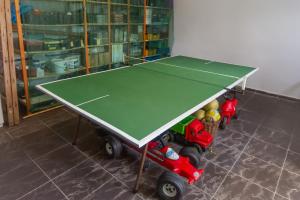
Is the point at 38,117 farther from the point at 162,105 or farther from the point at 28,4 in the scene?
the point at 162,105

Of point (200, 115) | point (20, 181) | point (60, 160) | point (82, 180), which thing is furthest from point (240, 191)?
point (20, 181)

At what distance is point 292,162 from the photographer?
7.64 feet

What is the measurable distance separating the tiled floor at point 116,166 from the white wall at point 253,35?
4.33 feet

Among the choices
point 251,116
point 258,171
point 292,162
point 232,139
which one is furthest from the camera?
point 251,116

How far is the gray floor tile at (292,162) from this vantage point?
223cm

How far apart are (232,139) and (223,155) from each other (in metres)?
0.41

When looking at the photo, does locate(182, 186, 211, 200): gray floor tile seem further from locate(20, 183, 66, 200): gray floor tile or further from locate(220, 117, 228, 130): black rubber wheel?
locate(220, 117, 228, 130): black rubber wheel

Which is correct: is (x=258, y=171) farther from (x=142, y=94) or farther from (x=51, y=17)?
(x=51, y=17)

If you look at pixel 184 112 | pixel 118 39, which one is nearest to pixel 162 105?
pixel 184 112

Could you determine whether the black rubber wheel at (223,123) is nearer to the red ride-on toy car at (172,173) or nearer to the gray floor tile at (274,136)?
the gray floor tile at (274,136)

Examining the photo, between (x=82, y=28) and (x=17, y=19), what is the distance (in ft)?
3.39

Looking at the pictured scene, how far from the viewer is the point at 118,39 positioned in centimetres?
423

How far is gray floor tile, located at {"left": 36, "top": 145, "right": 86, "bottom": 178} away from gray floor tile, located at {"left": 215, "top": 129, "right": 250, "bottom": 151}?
5.45ft

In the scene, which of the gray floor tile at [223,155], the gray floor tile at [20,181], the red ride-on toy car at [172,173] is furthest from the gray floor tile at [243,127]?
the gray floor tile at [20,181]
